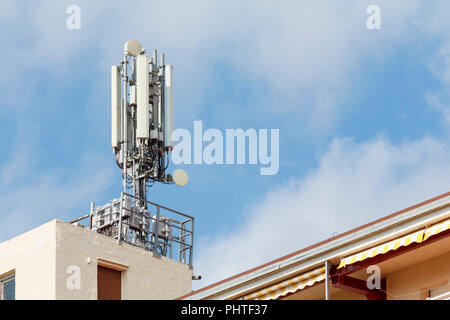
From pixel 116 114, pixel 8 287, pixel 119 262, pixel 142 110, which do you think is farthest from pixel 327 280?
pixel 116 114

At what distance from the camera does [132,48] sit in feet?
160

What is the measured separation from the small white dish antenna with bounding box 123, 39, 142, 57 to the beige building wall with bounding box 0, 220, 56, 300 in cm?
1769

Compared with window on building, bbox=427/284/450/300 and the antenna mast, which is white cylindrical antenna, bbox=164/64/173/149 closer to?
the antenna mast

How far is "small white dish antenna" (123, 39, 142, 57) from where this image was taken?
48.8 meters

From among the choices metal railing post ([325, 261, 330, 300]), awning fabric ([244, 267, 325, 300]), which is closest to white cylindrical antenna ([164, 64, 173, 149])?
awning fabric ([244, 267, 325, 300])

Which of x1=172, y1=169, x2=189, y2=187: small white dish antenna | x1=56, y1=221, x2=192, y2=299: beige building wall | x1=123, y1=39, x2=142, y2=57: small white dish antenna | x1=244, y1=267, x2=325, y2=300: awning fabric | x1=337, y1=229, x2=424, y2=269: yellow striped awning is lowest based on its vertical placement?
x1=244, y1=267, x2=325, y2=300: awning fabric

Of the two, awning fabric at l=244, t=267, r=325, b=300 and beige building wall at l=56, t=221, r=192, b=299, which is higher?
beige building wall at l=56, t=221, r=192, b=299

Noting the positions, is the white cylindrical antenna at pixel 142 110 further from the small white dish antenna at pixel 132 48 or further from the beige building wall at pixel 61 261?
the beige building wall at pixel 61 261

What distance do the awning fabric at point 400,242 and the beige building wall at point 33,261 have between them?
1141 cm

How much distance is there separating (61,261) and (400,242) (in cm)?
1266

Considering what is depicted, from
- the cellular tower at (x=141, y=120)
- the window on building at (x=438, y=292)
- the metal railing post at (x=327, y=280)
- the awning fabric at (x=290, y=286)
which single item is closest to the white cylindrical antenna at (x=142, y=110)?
the cellular tower at (x=141, y=120)

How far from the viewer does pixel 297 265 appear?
22.6 m

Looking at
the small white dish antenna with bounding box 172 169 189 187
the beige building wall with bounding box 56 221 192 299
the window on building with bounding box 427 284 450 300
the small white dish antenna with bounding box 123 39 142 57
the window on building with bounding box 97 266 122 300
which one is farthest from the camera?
the small white dish antenna with bounding box 123 39 142 57
